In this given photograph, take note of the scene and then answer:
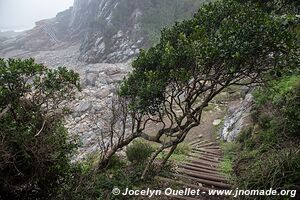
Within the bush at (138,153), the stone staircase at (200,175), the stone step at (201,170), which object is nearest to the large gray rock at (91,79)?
the stone staircase at (200,175)

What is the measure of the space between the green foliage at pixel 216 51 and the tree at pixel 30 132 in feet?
5.89

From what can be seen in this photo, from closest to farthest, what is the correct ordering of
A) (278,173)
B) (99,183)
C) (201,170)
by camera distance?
(278,173) < (99,183) < (201,170)

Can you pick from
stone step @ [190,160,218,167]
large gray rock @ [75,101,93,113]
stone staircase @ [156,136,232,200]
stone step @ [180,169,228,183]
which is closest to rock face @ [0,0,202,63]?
large gray rock @ [75,101,93,113]

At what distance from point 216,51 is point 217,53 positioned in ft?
0.18

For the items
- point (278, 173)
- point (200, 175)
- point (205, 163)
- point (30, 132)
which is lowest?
point (205, 163)

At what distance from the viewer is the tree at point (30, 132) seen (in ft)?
19.0

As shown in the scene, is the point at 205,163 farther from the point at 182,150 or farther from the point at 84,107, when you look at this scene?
the point at 84,107

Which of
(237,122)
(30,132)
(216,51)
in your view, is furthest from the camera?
(237,122)

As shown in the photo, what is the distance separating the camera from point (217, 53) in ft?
21.3

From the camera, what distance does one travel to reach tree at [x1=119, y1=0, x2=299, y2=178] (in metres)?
6.21

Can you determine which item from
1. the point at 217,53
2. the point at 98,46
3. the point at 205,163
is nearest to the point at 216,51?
the point at 217,53

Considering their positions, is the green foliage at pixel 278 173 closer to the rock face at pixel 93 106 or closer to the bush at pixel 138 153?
the bush at pixel 138 153

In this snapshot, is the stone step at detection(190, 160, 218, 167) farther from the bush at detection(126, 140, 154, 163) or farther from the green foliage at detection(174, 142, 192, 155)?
the bush at detection(126, 140, 154, 163)

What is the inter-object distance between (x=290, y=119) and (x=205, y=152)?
4283mm
